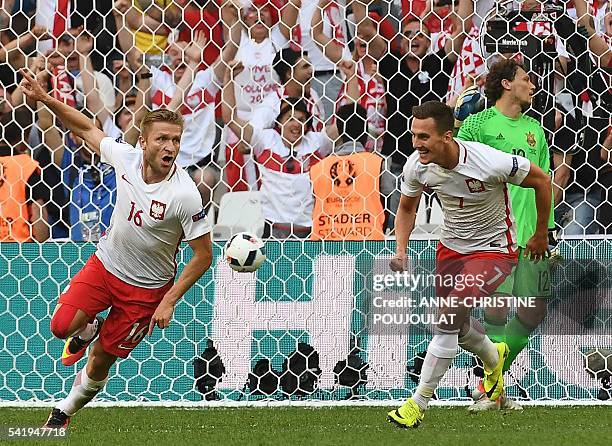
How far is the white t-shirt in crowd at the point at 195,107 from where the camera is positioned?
8.42 m

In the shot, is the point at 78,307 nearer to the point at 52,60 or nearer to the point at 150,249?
the point at 150,249

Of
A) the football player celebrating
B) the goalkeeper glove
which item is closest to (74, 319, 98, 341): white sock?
the football player celebrating

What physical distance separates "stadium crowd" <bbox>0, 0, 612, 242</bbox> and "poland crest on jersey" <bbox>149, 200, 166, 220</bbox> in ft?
6.75

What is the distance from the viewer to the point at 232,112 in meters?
8.48

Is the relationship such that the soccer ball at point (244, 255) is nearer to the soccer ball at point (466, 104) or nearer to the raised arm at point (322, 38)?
the soccer ball at point (466, 104)

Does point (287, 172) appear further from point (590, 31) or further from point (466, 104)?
Answer: point (590, 31)

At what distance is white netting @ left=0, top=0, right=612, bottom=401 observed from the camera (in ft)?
25.7

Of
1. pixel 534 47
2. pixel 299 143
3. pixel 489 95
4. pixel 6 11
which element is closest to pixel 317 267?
pixel 299 143

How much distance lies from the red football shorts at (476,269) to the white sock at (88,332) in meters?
2.06

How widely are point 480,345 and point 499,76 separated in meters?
1.75

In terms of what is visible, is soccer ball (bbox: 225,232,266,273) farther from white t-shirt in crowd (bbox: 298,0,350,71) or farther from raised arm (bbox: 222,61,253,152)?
white t-shirt in crowd (bbox: 298,0,350,71)

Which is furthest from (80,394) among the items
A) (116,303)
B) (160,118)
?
(160,118)

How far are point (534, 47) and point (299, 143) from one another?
5.99 feet

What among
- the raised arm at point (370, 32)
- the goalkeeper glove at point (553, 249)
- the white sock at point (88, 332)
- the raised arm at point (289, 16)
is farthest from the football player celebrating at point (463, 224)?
the raised arm at point (289, 16)
